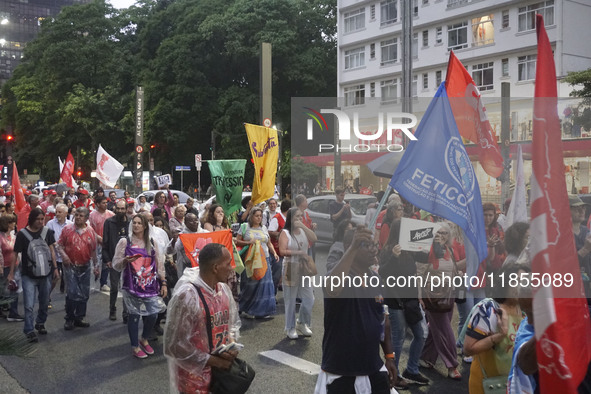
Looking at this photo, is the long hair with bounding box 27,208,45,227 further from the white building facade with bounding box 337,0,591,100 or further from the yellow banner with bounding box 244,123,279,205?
the white building facade with bounding box 337,0,591,100

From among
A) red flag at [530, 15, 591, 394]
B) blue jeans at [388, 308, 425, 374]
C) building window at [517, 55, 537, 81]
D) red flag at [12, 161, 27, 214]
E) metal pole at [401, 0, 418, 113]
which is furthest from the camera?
building window at [517, 55, 537, 81]

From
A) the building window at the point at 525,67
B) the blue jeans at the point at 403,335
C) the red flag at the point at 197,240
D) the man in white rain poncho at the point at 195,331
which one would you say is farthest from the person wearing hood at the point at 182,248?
the building window at the point at 525,67

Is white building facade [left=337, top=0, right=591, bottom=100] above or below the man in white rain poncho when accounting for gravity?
above

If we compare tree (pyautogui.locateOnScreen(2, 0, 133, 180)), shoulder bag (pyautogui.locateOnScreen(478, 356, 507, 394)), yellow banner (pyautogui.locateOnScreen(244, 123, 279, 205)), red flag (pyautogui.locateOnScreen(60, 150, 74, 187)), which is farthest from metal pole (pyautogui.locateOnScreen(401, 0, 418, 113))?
tree (pyautogui.locateOnScreen(2, 0, 133, 180))

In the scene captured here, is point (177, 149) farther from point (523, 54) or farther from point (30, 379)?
point (30, 379)

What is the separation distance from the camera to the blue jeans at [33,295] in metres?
7.90

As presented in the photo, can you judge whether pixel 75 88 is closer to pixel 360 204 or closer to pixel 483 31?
pixel 483 31

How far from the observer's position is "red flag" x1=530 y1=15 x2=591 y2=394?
2.18 metres

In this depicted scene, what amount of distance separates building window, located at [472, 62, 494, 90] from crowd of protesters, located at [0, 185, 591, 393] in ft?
85.7

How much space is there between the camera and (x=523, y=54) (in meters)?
32.7

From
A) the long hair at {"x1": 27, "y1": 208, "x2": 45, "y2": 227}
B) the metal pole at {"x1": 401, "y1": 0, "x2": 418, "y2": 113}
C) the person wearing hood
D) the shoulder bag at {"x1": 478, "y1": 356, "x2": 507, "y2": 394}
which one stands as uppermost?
the metal pole at {"x1": 401, "y1": 0, "x2": 418, "y2": 113}

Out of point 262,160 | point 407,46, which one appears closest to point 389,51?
point 407,46

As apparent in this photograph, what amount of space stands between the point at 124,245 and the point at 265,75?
6947 mm

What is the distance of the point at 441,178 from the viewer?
14.1 ft
